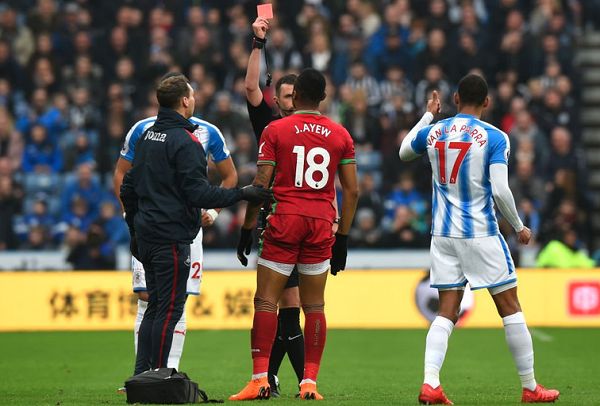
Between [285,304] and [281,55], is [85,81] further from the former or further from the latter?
[285,304]

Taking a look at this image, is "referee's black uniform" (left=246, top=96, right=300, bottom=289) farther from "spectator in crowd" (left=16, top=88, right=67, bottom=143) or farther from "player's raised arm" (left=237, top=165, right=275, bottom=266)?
"spectator in crowd" (left=16, top=88, right=67, bottom=143)

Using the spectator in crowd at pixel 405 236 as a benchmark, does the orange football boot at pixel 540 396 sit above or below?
below

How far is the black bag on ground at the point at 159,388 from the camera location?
725 cm

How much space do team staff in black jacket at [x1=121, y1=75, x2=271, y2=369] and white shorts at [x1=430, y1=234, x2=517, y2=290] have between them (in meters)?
1.34

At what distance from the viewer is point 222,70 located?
2048cm

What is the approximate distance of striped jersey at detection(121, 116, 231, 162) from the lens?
8.80 meters

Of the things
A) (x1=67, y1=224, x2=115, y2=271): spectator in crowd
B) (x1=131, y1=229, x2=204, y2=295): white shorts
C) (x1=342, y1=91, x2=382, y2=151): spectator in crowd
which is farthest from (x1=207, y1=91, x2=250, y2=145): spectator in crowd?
(x1=131, y1=229, x2=204, y2=295): white shorts

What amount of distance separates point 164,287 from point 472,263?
2178 millimetres

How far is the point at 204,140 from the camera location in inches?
351

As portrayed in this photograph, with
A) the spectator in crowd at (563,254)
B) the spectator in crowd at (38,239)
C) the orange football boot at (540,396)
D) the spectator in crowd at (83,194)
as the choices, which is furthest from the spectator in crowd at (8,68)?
the orange football boot at (540,396)

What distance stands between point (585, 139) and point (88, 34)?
1028 centimetres

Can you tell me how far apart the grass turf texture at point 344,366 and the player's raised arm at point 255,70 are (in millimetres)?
2312

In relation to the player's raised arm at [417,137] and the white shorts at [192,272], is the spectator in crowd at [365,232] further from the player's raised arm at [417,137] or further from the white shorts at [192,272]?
the player's raised arm at [417,137]

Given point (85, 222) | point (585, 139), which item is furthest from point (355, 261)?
point (585, 139)
